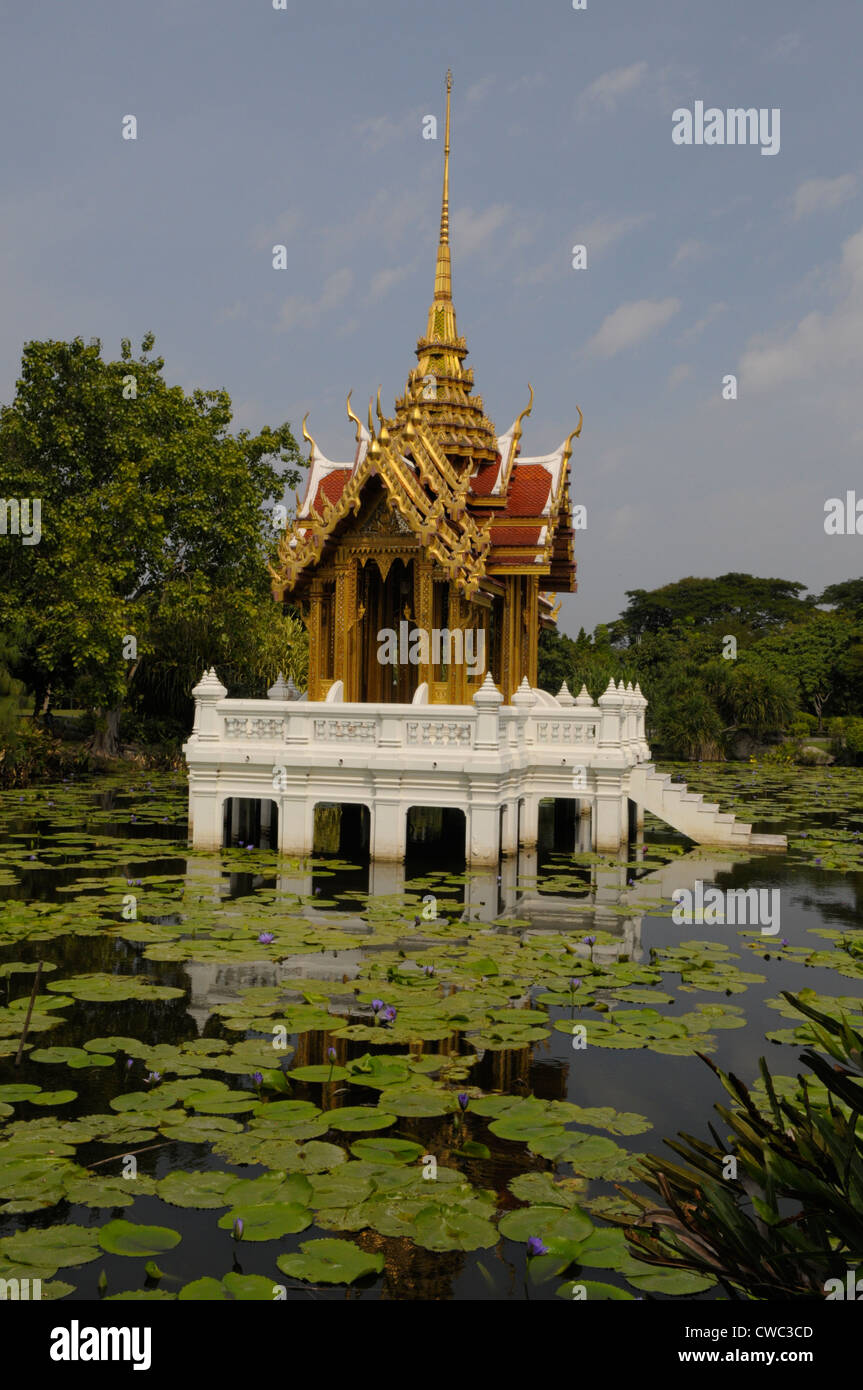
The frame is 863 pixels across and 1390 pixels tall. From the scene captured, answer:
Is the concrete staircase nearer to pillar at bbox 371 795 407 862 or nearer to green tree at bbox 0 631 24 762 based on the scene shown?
pillar at bbox 371 795 407 862

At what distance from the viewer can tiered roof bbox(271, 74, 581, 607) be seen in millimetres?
17188

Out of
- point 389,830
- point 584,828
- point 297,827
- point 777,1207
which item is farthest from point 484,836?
point 777,1207

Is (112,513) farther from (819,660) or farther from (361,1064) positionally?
(819,660)

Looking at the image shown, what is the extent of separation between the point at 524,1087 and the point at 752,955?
4.43m

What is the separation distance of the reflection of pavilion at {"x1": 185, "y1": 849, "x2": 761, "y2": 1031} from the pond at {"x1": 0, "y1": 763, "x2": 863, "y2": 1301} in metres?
0.05

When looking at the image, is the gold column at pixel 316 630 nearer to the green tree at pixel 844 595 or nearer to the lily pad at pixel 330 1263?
the lily pad at pixel 330 1263

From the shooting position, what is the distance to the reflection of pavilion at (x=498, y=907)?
9.20 m

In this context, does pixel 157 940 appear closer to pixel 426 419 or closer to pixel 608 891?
pixel 608 891

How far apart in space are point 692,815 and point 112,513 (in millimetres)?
16807

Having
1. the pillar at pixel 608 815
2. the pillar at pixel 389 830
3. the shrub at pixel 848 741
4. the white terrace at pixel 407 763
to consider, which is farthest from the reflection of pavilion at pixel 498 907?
the shrub at pixel 848 741

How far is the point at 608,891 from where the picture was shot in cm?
1363

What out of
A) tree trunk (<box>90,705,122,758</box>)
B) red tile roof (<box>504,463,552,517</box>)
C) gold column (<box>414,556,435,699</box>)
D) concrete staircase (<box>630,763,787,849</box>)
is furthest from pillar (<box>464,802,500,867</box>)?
tree trunk (<box>90,705,122,758</box>)

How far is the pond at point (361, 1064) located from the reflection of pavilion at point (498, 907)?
54 millimetres
